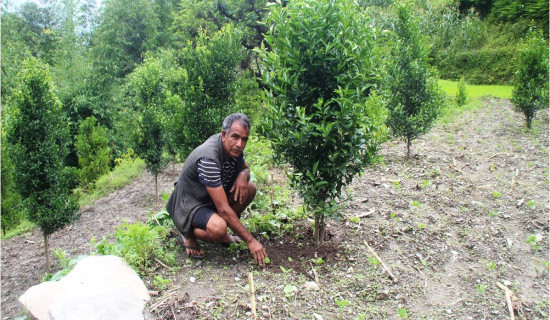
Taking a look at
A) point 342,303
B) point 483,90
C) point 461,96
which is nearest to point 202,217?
point 342,303

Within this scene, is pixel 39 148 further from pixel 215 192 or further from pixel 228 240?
pixel 215 192

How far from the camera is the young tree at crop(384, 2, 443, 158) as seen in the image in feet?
27.5

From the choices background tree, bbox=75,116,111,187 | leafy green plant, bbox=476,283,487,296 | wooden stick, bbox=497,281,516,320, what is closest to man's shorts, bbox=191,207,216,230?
leafy green plant, bbox=476,283,487,296

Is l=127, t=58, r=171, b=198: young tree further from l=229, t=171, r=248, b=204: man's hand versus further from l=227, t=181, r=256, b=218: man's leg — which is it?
l=229, t=171, r=248, b=204: man's hand

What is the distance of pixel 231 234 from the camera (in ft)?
16.2

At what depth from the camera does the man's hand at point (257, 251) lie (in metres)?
3.98

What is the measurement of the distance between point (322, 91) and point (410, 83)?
215 inches

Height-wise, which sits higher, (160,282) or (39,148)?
(39,148)

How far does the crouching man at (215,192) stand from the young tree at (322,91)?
1.54 feet

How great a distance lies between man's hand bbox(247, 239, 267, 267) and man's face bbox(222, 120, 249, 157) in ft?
3.22

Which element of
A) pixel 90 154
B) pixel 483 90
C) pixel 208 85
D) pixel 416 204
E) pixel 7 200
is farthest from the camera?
pixel 483 90

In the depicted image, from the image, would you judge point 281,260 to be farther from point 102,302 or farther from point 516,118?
point 516,118

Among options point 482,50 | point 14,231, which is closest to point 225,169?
point 14,231

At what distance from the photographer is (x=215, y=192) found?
389 centimetres
